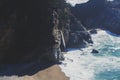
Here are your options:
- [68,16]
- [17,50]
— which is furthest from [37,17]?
[68,16]

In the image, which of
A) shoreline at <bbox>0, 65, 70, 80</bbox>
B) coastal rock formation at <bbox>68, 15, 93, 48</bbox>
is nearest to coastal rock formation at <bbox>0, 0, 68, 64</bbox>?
shoreline at <bbox>0, 65, 70, 80</bbox>

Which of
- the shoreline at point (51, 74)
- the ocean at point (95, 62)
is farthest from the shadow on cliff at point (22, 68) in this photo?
the ocean at point (95, 62)

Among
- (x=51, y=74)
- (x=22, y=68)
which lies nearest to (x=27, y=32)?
(x=22, y=68)

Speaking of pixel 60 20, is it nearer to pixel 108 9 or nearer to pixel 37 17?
pixel 37 17

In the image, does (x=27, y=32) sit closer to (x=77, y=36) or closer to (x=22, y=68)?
(x=22, y=68)

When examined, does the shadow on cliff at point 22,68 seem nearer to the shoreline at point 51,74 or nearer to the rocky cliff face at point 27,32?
the shoreline at point 51,74

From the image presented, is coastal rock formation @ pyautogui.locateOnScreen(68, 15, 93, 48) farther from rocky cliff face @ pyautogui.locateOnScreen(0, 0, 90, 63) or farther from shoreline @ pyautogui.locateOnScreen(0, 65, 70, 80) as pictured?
shoreline @ pyautogui.locateOnScreen(0, 65, 70, 80)
